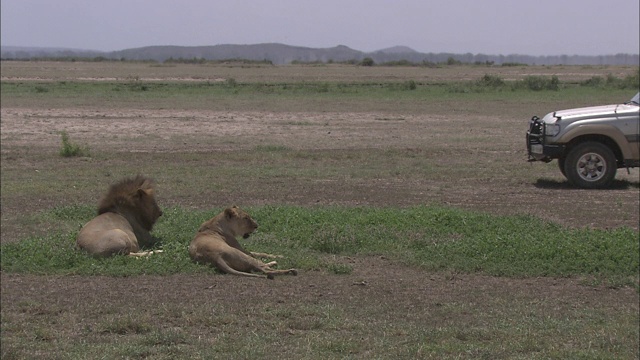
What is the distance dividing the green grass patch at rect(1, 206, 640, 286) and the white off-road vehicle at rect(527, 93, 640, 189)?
3.69 m

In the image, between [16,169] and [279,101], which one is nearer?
[16,169]

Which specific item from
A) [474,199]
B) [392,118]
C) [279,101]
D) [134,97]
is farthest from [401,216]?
[134,97]

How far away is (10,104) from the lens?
34500mm

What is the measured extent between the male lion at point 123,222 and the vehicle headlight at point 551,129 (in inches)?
301

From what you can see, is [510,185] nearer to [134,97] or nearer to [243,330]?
[243,330]

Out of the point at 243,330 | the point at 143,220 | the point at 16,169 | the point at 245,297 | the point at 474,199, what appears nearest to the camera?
the point at 243,330

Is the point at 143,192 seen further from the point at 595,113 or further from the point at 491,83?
the point at 491,83

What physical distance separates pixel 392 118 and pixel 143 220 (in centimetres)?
1998

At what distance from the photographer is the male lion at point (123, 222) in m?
10.1

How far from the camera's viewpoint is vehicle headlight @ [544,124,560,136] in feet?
51.2

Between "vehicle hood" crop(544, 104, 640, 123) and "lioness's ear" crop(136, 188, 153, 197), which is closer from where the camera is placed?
"lioness's ear" crop(136, 188, 153, 197)

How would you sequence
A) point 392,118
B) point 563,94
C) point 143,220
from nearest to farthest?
point 143,220 → point 392,118 → point 563,94

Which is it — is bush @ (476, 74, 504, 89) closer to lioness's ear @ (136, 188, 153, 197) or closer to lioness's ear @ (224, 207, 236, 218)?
lioness's ear @ (136, 188, 153, 197)

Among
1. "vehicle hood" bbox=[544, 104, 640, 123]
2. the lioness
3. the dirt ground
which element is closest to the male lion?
the dirt ground
